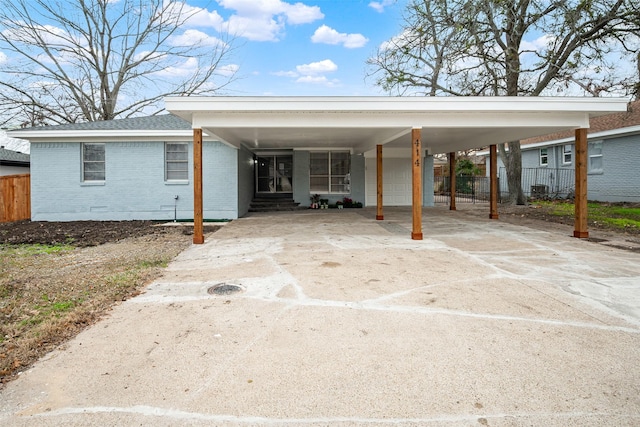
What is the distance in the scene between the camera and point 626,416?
79.8 inches

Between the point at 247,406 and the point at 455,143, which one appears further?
the point at 455,143

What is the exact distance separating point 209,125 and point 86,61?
1847 centimetres

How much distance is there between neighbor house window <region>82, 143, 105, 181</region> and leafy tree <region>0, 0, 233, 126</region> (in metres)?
10.7

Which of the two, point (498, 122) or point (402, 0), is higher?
point (402, 0)

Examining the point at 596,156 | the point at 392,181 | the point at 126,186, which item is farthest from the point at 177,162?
the point at 596,156

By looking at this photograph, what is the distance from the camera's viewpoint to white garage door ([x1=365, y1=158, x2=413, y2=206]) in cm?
1548

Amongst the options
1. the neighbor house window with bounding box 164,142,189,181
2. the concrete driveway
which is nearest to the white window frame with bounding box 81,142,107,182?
the neighbor house window with bounding box 164,142,189,181

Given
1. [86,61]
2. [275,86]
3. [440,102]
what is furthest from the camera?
[275,86]

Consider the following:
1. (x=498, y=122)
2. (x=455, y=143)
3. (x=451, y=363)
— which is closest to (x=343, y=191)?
(x=455, y=143)

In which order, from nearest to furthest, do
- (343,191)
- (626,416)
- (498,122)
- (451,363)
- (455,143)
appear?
(626,416)
(451,363)
(498,122)
(455,143)
(343,191)

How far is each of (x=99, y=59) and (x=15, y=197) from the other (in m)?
12.5

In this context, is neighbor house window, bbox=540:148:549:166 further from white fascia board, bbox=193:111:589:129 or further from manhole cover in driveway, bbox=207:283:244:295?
manhole cover in driveway, bbox=207:283:244:295

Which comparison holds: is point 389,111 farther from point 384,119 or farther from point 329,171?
point 329,171

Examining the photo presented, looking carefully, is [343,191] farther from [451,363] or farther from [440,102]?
[451,363]
